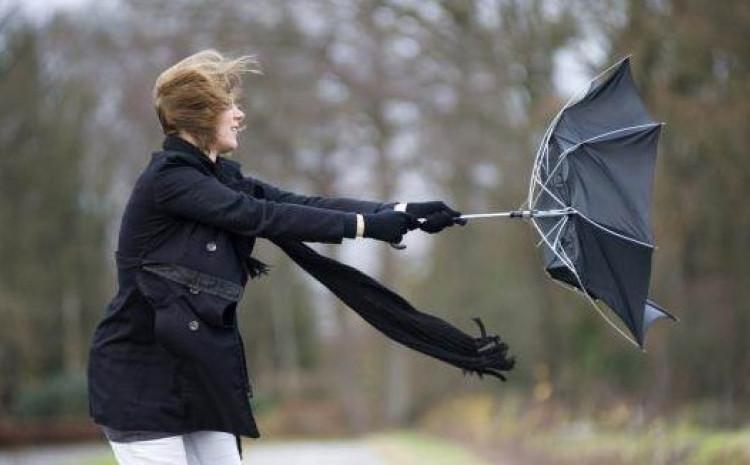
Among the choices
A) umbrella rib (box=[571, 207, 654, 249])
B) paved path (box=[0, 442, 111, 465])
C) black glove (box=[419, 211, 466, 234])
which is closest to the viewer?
black glove (box=[419, 211, 466, 234])

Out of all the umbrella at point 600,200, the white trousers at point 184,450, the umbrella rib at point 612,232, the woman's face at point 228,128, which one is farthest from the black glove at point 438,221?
the white trousers at point 184,450

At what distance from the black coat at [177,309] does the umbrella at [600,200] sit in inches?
46.9

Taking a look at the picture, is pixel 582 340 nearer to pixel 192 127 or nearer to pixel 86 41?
pixel 86 41

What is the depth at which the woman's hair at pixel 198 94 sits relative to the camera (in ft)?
13.5

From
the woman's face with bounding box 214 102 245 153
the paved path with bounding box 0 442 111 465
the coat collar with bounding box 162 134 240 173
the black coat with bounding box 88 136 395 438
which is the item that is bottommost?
the paved path with bounding box 0 442 111 465

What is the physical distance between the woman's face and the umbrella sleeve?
1.53 feet

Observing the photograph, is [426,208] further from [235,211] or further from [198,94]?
[198,94]

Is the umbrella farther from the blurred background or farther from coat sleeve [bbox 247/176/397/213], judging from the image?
the blurred background

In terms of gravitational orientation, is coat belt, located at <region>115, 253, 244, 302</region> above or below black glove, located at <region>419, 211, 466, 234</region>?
below

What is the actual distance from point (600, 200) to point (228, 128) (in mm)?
1561

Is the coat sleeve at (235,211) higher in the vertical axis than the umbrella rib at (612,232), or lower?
lower

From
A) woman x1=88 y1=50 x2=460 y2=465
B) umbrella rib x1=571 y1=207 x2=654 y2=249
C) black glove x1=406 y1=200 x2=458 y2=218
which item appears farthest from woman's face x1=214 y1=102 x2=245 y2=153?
umbrella rib x1=571 y1=207 x2=654 y2=249

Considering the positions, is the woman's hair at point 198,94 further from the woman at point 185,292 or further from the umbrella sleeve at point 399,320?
the umbrella sleeve at point 399,320

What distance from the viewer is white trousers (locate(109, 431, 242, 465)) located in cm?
408
